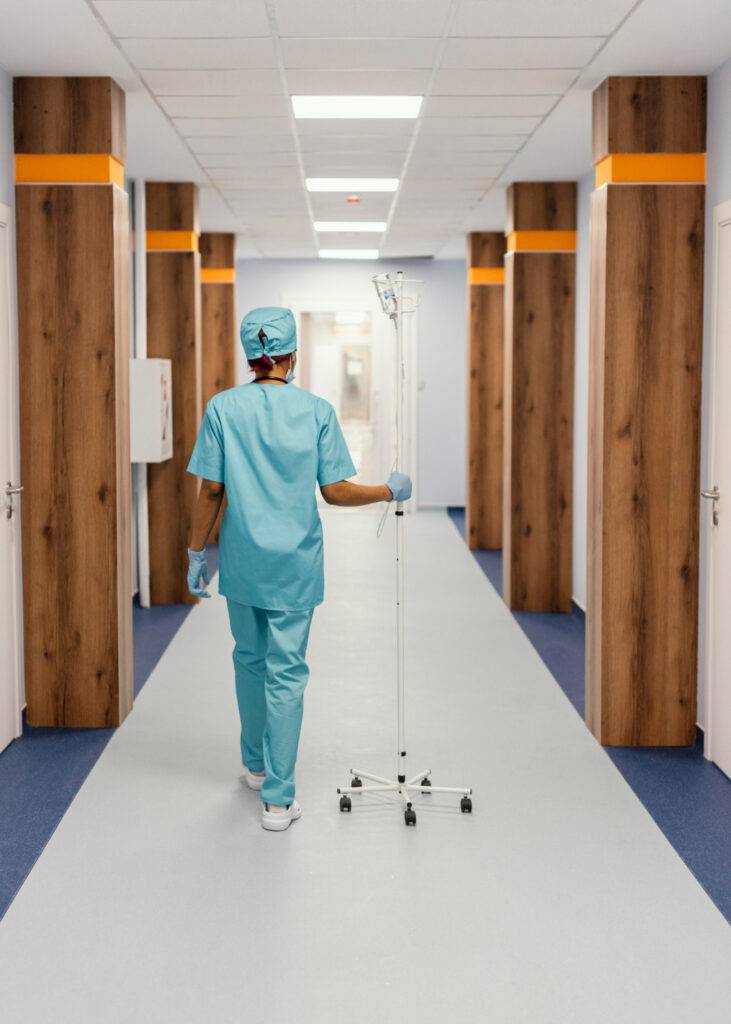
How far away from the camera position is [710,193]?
3928 millimetres

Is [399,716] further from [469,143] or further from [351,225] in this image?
[351,225]

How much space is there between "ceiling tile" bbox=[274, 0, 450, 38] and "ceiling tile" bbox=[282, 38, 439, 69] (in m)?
0.08

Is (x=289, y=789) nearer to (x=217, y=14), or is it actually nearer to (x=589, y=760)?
(x=589, y=760)

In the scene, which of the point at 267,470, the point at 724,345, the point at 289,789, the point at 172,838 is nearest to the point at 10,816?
the point at 172,838

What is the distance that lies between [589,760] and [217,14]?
8.82ft

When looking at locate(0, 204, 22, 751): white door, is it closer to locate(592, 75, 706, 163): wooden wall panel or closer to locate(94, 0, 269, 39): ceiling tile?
locate(94, 0, 269, 39): ceiling tile

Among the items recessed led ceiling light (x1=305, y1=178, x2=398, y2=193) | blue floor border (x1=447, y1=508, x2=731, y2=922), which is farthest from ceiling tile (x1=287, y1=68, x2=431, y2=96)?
blue floor border (x1=447, y1=508, x2=731, y2=922)

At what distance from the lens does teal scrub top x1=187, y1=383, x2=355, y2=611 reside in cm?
327

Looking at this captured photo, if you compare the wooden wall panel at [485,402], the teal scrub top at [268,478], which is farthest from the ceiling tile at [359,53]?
the wooden wall panel at [485,402]

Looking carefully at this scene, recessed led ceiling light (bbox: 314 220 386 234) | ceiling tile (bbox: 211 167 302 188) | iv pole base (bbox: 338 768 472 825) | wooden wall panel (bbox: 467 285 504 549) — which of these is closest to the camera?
iv pole base (bbox: 338 768 472 825)

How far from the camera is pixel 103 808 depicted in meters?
3.44

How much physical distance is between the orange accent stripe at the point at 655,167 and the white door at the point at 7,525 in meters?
2.14

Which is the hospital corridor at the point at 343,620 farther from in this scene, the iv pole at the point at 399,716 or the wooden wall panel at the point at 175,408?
the wooden wall panel at the point at 175,408

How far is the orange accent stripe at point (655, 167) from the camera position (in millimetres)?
3926
